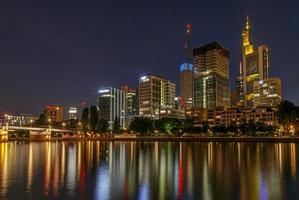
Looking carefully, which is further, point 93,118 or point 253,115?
point 253,115

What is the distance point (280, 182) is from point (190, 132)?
13989cm

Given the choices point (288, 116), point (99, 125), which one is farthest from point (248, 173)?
point (99, 125)

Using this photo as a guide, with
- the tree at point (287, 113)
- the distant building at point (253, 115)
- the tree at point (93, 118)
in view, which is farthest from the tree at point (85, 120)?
the tree at point (287, 113)

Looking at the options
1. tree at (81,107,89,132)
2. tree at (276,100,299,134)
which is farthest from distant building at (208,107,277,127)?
tree at (81,107,89,132)

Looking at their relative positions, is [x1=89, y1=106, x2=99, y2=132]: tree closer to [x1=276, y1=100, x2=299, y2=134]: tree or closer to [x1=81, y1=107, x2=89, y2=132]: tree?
[x1=81, y1=107, x2=89, y2=132]: tree

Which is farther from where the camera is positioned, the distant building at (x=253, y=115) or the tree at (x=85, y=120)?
the tree at (x=85, y=120)

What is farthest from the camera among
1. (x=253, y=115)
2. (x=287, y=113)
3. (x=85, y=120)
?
(x=253, y=115)

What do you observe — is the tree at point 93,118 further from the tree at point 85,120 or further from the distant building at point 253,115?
the distant building at point 253,115

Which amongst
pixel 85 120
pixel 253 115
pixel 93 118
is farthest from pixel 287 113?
pixel 85 120

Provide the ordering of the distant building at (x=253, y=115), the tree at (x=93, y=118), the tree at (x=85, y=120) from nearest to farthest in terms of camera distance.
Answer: the distant building at (x=253, y=115) → the tree at (x=93, y=118) → the tree at (x=85, y=120)

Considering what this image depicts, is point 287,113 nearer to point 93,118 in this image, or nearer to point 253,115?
point 253,115

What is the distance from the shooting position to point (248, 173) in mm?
30594

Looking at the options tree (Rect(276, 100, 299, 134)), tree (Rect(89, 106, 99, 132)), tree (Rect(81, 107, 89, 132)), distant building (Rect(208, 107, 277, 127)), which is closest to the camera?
tree (Rect(276, 100, 299, 134))

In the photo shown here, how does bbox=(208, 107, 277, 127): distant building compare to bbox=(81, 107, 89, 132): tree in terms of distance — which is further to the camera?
bbox=(81, 107, 89, 132): tree
